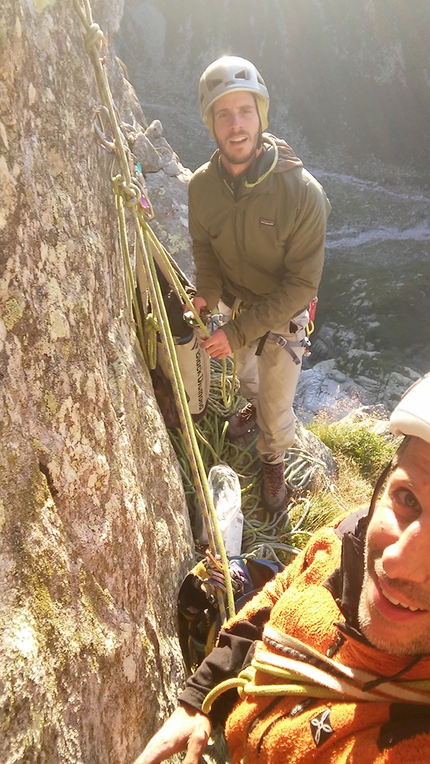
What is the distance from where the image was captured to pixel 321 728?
1158mm

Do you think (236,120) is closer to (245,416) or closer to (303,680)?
(245,416)

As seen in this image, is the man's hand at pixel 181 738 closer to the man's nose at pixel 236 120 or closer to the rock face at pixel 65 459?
the rock face at pixel 65 459

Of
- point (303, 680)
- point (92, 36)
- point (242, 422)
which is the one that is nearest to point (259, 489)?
point (242, 422)

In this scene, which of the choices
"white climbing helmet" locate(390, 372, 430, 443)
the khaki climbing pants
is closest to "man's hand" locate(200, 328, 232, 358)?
the khaki climbing pants

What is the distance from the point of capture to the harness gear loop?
1660 millimetres

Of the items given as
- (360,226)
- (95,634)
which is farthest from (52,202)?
(360,226)

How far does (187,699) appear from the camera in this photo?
1.46 metres

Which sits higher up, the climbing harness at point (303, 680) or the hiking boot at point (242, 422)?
the climbing harness at point (303, 680)

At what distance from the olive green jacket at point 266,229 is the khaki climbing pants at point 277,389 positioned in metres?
0.30

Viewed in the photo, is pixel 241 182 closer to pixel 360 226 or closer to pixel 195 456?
pixel 195 456

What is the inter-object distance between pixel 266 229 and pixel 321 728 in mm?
2025

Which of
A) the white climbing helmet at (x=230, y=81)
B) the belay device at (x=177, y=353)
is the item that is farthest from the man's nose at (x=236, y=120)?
the belay device at (x=177, y=353)

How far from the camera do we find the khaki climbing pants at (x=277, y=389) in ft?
9.77

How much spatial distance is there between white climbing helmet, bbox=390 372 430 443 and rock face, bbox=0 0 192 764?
0.83 meters
